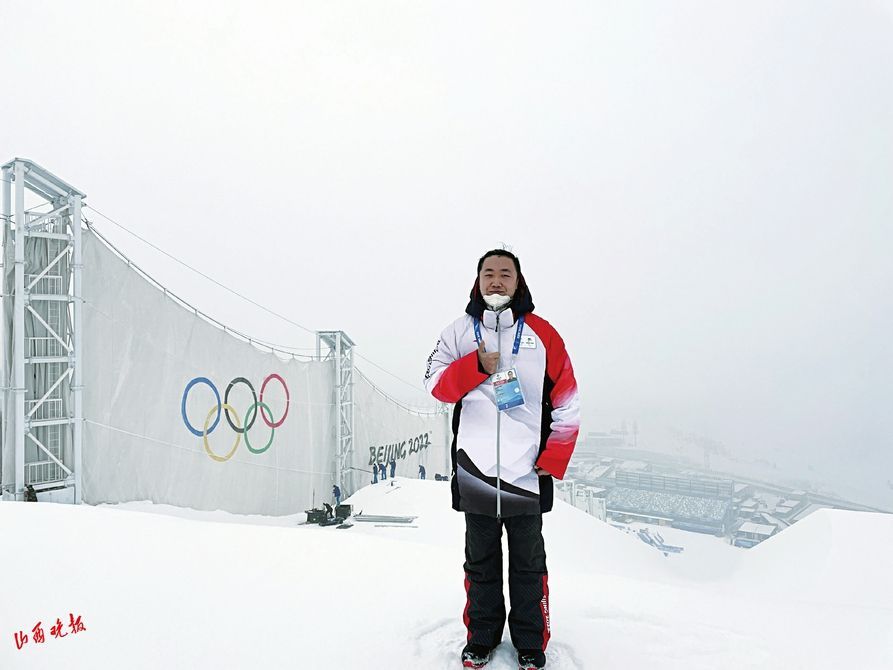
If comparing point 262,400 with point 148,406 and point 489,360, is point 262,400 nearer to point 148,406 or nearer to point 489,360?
point 148,406

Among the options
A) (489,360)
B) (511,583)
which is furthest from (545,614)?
(489,360)

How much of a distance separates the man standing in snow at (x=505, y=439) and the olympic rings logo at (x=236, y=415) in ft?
18.6

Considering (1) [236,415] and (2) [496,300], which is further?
(1) [236,415]

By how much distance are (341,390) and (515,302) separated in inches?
350

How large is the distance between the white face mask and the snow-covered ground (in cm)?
115

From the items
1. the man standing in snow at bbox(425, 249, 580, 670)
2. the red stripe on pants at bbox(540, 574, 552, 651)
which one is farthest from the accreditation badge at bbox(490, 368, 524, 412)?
the red stripe on pants at bbox(540, 574, 552, 651)

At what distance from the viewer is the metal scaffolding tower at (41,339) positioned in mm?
5031

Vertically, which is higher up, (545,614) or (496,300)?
(496,300)

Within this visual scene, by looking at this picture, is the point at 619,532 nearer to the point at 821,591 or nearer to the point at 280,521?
the point at 821,591

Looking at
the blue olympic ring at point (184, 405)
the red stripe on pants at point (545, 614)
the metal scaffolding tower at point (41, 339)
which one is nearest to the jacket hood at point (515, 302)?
the red stripe on pants at point (545, 614)

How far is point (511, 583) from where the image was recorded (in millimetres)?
1887

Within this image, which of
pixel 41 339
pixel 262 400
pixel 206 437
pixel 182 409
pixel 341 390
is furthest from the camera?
Result: pixel 341 390

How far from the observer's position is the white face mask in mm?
1953

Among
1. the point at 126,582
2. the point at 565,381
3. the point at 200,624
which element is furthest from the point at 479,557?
the point at 126,582
